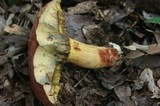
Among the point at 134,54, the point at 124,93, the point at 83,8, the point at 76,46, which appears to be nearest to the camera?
the point at 76,46

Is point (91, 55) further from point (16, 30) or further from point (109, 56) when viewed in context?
point (16, 30)

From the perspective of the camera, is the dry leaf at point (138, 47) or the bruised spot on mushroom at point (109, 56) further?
the dry leaf at point (138, 47)

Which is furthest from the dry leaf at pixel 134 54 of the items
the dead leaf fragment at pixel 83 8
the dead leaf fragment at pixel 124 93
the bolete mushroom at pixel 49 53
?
the dead leaf fragment at pixel 83 8

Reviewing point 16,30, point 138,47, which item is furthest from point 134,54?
point 16,30

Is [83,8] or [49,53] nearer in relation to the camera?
[49,53]

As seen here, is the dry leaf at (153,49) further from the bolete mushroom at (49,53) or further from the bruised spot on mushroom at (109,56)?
the bolete mushroom at (49,53)

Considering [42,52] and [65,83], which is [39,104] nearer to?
[65,83]

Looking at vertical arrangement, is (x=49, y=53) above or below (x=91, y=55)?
above
